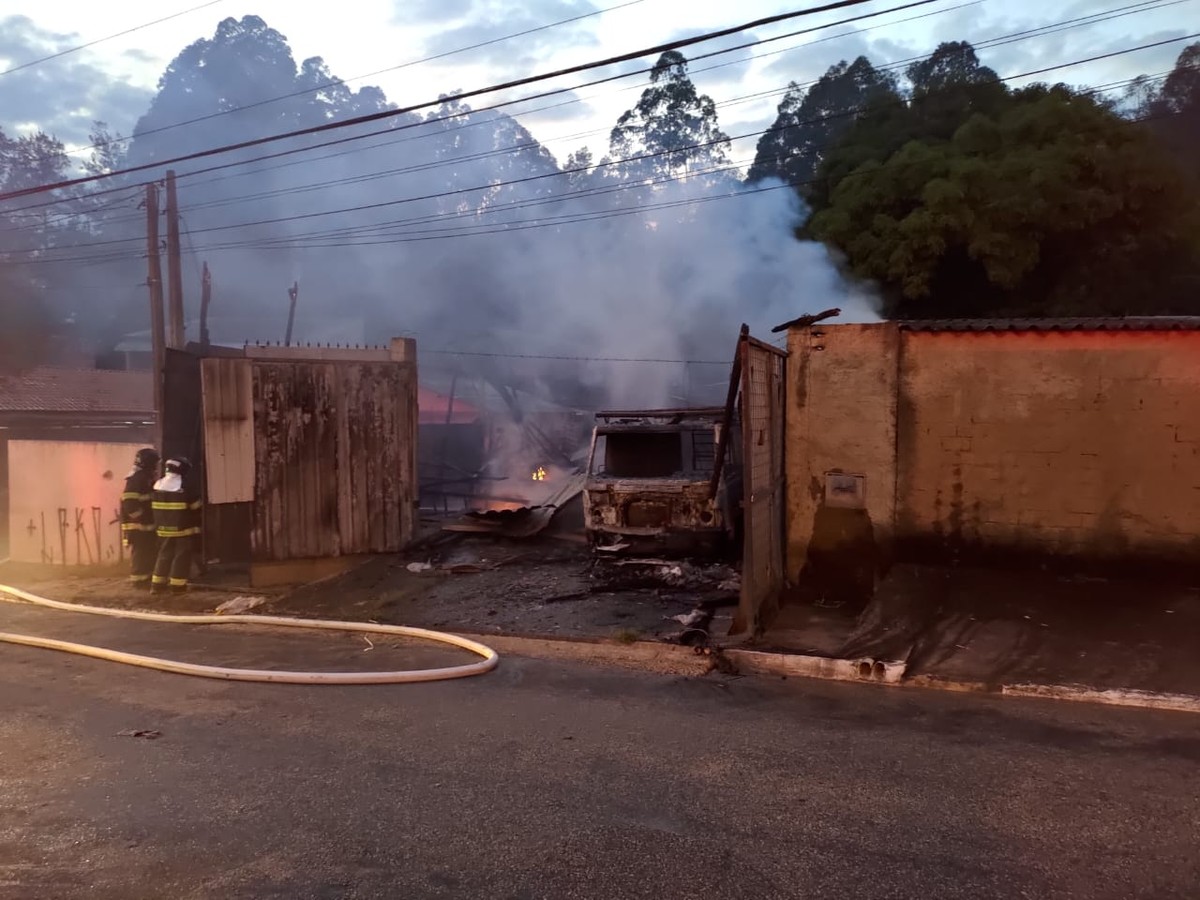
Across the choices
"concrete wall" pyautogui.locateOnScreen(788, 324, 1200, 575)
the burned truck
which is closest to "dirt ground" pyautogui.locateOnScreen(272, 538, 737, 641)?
the burned truck

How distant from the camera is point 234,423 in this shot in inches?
384

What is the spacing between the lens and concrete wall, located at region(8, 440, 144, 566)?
11.3 metres

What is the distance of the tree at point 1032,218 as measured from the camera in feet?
45.4

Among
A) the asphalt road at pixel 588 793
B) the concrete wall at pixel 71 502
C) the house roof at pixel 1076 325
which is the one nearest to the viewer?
the asphalt road at pixel 588 793

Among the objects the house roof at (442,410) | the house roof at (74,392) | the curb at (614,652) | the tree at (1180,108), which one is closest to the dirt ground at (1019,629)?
the curb at (614,652)

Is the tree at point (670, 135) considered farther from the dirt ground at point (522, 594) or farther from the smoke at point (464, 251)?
the dirt ground at point (522, 594)

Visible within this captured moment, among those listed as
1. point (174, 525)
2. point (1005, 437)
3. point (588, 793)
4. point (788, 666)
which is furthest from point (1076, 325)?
point (174, 525)

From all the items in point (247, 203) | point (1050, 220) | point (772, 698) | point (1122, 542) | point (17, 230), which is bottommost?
point (772, 698)

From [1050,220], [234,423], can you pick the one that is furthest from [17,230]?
[1050,220]

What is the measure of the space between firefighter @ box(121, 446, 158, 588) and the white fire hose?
1.18 meters

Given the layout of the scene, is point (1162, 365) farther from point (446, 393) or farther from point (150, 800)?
point (446, 393)

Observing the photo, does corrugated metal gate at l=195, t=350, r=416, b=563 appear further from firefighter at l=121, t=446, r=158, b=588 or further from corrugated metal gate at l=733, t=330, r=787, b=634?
corrugated metal gate at l=733, t=330, r=787, b=634

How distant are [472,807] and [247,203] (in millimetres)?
51392

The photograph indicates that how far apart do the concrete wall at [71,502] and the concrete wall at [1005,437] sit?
867 centimetres
